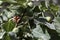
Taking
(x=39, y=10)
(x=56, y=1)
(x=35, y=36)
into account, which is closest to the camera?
(x=35, y=36)

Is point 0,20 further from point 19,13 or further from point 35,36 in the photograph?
point 35,36

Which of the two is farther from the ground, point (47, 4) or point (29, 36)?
point (47, 4)

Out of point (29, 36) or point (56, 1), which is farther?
point (56, 1)

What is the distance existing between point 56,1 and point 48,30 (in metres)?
0.29

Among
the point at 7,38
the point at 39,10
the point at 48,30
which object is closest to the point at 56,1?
the point at 39,10

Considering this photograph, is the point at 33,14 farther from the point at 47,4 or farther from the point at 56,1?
the point at 56,1

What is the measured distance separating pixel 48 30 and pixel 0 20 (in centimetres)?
30

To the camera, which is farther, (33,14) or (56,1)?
(56,1)

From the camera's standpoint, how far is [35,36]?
1332mm

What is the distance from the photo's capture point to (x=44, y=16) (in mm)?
1430

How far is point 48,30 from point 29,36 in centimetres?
11

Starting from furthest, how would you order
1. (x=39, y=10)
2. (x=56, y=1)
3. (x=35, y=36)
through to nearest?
(x=56, y=1)
(x=39, y=10)
(x=35, y=36)

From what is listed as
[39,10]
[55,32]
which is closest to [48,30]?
[55,32]

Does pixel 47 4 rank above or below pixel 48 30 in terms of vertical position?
above
